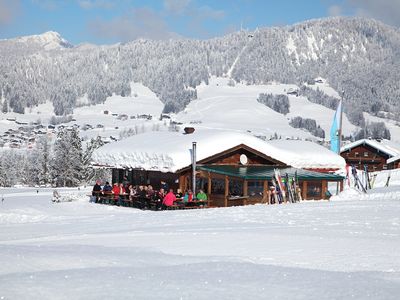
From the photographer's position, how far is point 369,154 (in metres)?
66.9

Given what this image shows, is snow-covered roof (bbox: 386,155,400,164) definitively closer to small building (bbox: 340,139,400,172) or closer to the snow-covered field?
small building (bbox: 340,139,400,172)

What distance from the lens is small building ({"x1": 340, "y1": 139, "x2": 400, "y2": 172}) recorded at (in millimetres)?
65438

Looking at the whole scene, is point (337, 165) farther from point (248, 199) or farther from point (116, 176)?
point (116, 176)

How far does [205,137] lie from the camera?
30734mm

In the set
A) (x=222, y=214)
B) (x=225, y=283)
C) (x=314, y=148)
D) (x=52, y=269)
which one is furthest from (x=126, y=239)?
(x=314, y=148)

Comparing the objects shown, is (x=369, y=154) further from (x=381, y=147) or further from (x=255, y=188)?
(x=255, y=188)

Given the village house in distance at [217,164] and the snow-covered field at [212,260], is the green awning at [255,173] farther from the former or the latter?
the snow-covered field at [212,260]

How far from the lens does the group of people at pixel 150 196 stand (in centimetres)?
2442

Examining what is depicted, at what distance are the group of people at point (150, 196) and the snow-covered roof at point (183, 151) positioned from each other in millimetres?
1368

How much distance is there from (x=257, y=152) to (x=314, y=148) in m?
7.22

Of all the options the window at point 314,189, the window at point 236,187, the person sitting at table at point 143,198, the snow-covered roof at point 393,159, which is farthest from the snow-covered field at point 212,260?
the snow-covered roof at point 393,159

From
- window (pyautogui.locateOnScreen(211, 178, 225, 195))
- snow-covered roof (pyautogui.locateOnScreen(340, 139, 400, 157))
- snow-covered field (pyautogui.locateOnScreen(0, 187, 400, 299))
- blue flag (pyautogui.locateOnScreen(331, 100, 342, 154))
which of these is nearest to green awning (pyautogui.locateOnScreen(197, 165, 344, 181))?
window (pyautogui.locateOnScreen(211, 178, 225, 195))

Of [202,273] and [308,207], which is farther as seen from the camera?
[308,207]

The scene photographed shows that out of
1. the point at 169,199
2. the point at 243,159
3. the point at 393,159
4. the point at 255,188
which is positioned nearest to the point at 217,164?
the point at 243,159
